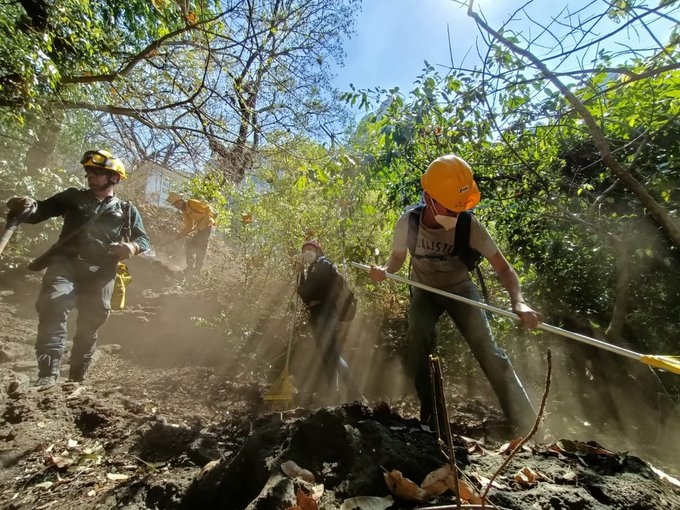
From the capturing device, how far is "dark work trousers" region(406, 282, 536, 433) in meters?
2.72

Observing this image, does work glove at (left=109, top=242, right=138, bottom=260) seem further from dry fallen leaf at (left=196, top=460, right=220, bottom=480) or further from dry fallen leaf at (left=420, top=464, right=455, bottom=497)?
dry fallen leaf at (left=420, top=464, right=455, bottom=497)

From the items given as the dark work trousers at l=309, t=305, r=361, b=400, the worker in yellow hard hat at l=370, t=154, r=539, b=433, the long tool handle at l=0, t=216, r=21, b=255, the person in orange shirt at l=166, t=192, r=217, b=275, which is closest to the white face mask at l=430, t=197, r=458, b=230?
the worker in yellow hard hat at l=370, t=154, r=539, b=433

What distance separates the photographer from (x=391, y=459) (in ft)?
5.17

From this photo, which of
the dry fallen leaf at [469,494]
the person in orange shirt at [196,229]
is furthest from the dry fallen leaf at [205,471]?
the person in orange shirt at [196,229]

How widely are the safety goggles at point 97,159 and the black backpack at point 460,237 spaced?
9.39 feet

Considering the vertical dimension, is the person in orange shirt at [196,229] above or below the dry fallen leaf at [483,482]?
above

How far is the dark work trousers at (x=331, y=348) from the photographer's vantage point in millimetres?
4676

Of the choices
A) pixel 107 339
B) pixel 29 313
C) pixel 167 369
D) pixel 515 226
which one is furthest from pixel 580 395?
pixel 29 313

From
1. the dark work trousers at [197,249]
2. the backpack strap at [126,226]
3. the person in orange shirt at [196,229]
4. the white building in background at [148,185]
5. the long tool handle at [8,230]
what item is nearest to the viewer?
the long tool handle at [8,230]

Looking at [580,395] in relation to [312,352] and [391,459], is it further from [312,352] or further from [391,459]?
[391,459]

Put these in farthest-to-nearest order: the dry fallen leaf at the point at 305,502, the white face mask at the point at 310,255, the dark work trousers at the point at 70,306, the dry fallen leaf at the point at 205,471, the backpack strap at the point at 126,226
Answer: the white face mask at the point at 310,255
the backpack strap at the point at 126,226
the dark work trousers at the point at 70,306
the dry fallen leaf at the point at 205,471
the dry fallen leaf at the point at 305,502

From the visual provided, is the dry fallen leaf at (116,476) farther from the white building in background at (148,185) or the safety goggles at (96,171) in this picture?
the white building in background at (148,185)

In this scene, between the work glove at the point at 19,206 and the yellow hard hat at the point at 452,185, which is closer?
the yellow hard hat at the point at 452,185

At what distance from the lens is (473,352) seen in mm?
2881
